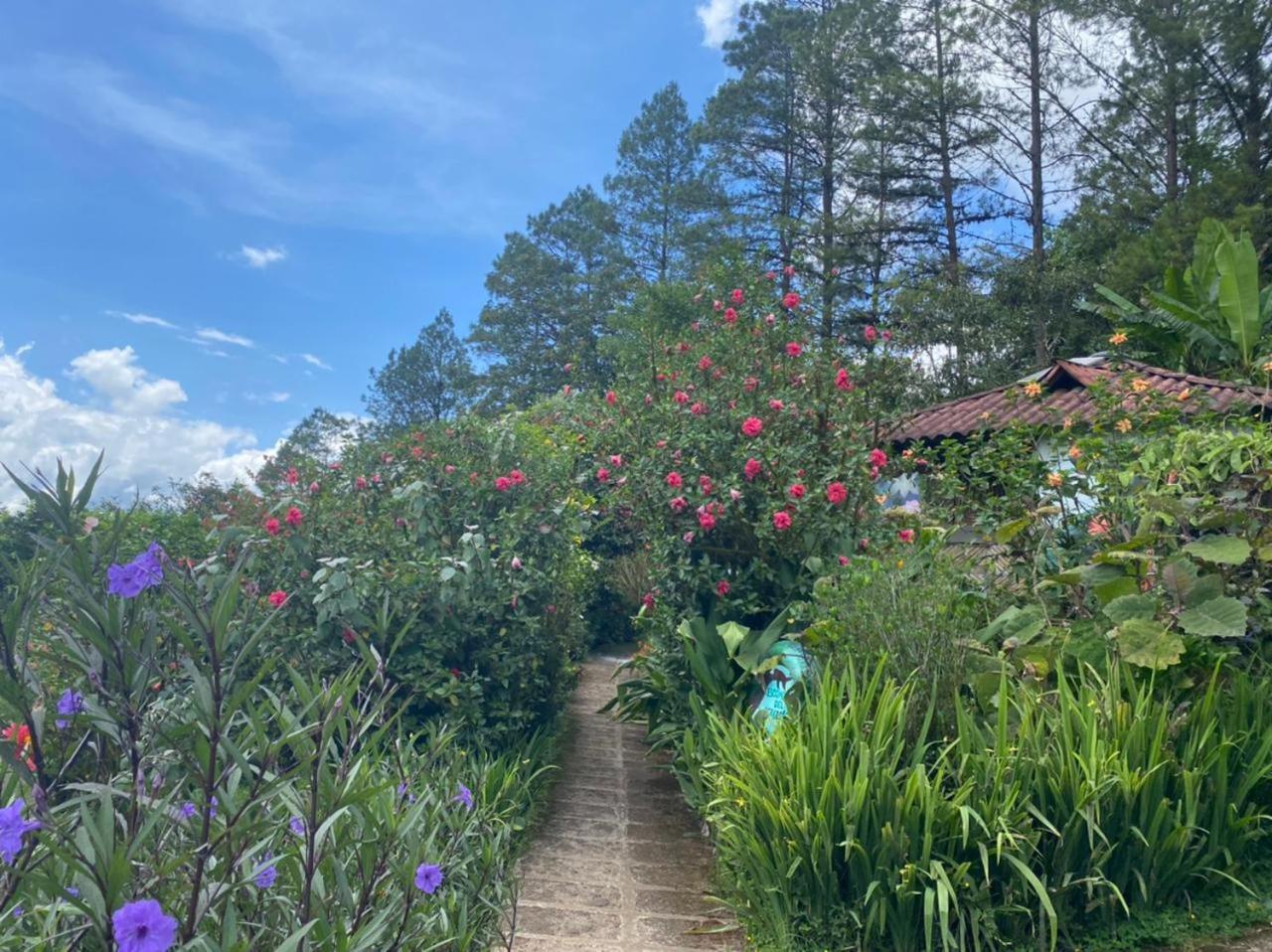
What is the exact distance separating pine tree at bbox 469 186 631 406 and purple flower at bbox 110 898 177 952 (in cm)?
2478

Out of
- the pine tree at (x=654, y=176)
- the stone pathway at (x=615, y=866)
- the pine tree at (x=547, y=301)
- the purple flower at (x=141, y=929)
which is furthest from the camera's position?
the pine tree at (x=547, y=301)

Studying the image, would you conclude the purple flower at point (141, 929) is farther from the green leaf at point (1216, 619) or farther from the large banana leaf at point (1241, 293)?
the large banana leaf at point (1241, 293)

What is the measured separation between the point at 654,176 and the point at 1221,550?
2292 cm

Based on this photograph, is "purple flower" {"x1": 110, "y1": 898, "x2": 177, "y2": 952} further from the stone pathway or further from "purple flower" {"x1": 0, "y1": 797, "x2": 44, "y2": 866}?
the stone pathway

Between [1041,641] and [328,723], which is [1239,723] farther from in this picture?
[328,723]

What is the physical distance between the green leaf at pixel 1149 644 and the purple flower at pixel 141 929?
136 inches

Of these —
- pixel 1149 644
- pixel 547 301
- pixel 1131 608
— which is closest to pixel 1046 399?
pixel 1131 608

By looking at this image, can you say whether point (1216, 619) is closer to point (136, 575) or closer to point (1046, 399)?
point (136, 575)

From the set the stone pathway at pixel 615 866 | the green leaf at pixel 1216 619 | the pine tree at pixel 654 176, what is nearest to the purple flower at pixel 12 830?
the stone pathway at pixel 615 866

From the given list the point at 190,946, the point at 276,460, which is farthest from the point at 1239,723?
the point at 276,460

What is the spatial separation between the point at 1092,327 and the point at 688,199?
10.1 meters

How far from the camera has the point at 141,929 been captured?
1156mm

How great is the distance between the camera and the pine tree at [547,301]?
26392 mm

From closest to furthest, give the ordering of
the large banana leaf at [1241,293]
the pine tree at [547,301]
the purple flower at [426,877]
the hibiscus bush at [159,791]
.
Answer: the hibiscus bush at [159,791] → the purple flower at [426,877] → the large banana leaf at [1241,293] → the pine tree at [547,301]
